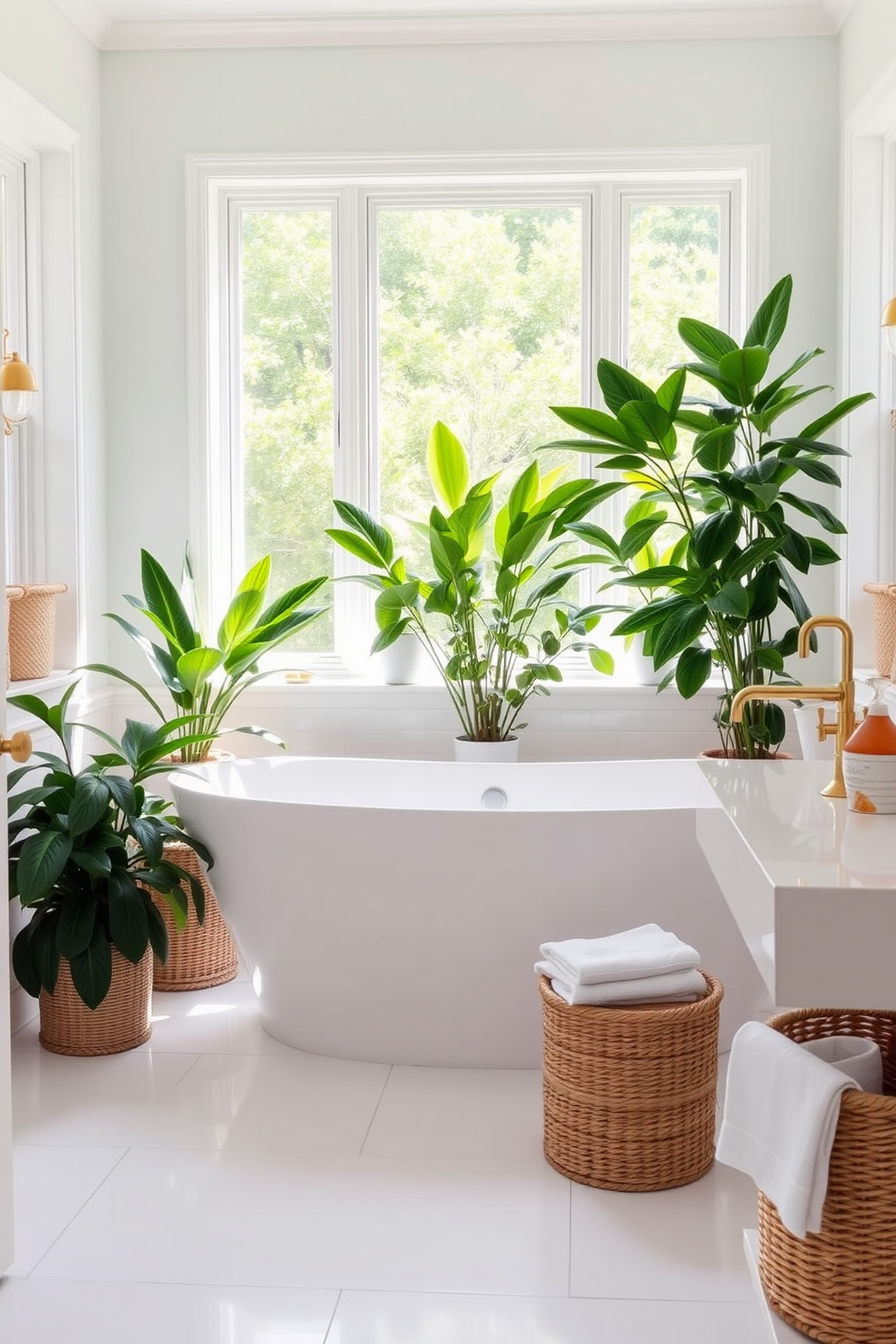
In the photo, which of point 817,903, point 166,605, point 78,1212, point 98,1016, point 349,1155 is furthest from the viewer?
point 166,605

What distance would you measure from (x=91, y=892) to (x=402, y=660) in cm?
142

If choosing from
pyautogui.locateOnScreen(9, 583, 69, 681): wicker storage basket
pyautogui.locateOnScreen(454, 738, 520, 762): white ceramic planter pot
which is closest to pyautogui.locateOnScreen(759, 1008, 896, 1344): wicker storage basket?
pyautogui.locateOnScreen(454, 738, 520, 762): white ceramic planter pot

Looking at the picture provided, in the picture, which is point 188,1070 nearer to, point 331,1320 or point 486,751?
point 331,1320

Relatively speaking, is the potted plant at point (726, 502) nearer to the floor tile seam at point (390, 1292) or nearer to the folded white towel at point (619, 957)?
the folded white towel at point (619, 957)

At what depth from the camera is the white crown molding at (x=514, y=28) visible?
396 centimetres

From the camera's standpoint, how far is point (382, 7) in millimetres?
3934

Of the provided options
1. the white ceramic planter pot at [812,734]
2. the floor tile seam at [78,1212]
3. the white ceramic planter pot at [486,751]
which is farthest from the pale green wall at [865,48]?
the floor tile seam at [78,1212]

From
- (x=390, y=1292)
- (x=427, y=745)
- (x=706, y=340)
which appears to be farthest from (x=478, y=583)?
(x=390, y=1292)

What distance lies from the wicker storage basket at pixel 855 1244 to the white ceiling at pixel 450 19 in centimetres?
344

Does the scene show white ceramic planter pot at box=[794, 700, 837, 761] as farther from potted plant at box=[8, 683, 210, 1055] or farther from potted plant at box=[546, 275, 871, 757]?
potted plant at box=[8, 683, 210, 1055]

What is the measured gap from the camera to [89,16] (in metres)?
3.95

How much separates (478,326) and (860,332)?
1.25 metres

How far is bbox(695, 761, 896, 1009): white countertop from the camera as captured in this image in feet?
4.57

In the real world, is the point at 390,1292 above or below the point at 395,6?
below
